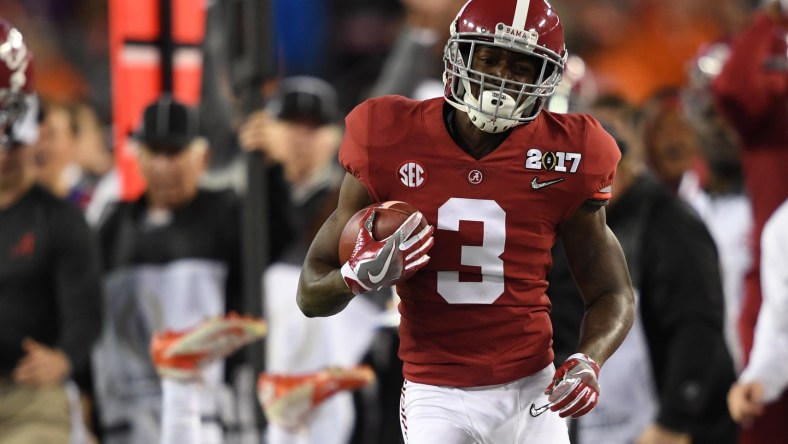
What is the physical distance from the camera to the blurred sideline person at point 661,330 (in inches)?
214

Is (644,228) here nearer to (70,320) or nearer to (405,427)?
(405,427)

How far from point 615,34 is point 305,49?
3.64m

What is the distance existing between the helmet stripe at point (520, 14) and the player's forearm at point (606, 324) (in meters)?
0.75

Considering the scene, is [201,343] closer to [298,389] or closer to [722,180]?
[298,389]

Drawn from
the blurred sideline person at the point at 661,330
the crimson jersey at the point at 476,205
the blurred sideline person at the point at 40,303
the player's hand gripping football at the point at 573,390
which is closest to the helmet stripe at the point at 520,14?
the crimson jersey at the point at 476,205

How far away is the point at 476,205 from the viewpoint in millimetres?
3650

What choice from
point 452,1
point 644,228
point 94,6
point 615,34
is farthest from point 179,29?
point 94,6

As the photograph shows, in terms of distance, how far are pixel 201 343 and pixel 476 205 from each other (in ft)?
7.17

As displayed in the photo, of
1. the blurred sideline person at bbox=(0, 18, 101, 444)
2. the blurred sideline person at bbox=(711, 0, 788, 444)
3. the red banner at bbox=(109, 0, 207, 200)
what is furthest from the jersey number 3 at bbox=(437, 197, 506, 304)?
the red banner at bbox=(109, 0, 207, 200)

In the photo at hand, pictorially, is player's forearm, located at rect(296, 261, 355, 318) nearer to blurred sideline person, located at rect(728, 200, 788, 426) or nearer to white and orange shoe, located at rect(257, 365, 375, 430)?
blurred sideline person, located at rect(728, 200, 788, 426)

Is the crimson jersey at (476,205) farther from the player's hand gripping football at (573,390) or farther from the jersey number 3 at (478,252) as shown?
the player's hand gripping football at (573,390)

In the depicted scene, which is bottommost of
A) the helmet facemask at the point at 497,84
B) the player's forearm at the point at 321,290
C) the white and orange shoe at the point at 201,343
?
the white and orange shoe at the point at 201,343

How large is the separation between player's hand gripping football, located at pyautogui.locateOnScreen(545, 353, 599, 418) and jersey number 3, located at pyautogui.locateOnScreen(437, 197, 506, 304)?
12.6 inches

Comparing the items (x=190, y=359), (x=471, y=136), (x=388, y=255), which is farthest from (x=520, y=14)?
(x=190, y=359)
